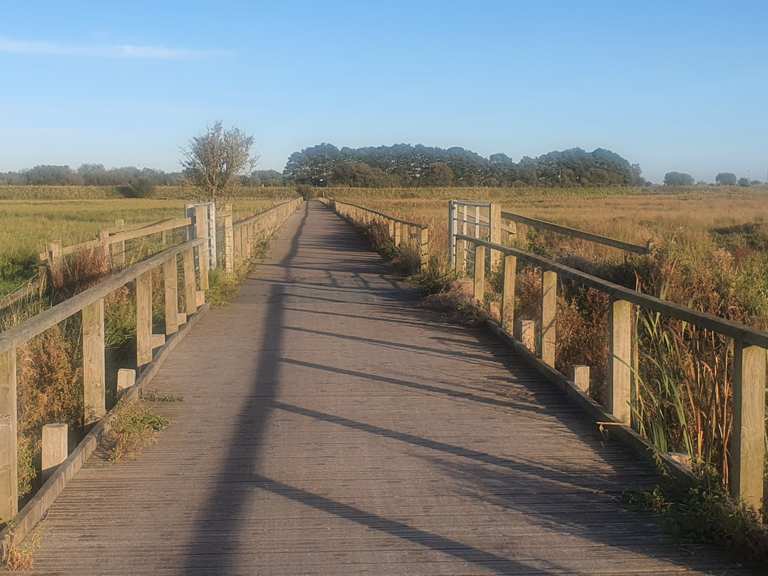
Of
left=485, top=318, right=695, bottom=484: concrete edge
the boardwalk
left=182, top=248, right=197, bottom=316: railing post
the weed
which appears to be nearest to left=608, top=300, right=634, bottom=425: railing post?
left=485, top=318, right=695, bottom=484: concrete edge

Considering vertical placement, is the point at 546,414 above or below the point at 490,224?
below

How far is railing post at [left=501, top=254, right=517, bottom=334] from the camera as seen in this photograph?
10953mm

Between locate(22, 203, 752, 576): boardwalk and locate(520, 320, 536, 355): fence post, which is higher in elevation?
locate(520, 320, 536, 355): fence post

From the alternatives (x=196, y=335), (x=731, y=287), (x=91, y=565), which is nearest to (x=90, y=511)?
(x=91, y=565)

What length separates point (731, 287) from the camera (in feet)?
35.1

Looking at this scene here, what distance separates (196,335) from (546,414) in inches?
215

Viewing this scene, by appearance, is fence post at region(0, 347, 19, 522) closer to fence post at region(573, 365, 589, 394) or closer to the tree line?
fence post at region(573, 365, 589, 394)

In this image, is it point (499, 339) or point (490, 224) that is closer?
point (499, 339)

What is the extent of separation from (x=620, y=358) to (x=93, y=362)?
12.4ft

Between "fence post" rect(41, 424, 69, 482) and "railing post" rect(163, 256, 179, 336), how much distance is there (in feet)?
15.7

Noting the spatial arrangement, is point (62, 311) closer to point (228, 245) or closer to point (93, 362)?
point (93, 362)

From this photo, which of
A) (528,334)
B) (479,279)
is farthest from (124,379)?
(479,279)

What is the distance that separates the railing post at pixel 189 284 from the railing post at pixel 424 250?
6210mm

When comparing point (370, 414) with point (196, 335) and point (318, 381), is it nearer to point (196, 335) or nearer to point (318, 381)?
point (318, 381)
